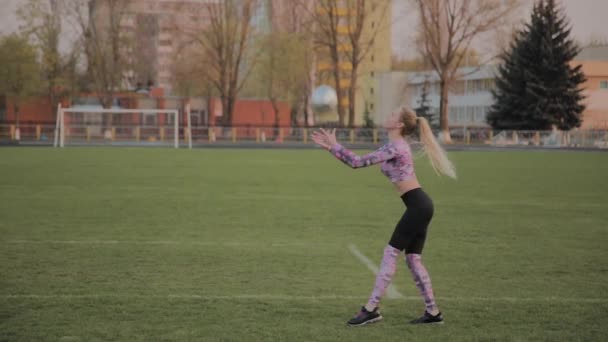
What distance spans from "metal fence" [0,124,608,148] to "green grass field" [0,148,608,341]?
34.7 metres

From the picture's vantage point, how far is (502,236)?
37.8 ft

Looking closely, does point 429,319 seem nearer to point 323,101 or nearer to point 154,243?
point 154,243

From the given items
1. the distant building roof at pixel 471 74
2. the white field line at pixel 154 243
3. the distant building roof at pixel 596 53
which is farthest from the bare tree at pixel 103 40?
the white field line at pixel 154 243

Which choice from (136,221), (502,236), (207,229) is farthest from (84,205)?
(502,236)

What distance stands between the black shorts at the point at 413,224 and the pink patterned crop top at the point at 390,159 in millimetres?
208

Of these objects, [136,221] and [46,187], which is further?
[46,187]

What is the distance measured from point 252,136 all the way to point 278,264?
168ft

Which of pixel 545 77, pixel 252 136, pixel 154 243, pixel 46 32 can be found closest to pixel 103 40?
pixel 46 32

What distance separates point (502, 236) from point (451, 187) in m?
9.04

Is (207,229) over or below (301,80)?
below

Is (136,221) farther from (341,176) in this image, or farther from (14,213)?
(341,176)

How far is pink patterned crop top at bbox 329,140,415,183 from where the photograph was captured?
6047 mm

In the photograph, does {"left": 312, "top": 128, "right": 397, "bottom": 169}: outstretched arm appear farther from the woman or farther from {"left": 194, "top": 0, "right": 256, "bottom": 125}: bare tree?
{"left": 194, "top": 0, "right": 256, "bottom": 125}: bare tree

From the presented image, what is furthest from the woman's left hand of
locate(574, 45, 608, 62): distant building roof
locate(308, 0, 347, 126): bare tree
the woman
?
locate(574, 45, 608, 62): distant building roof
